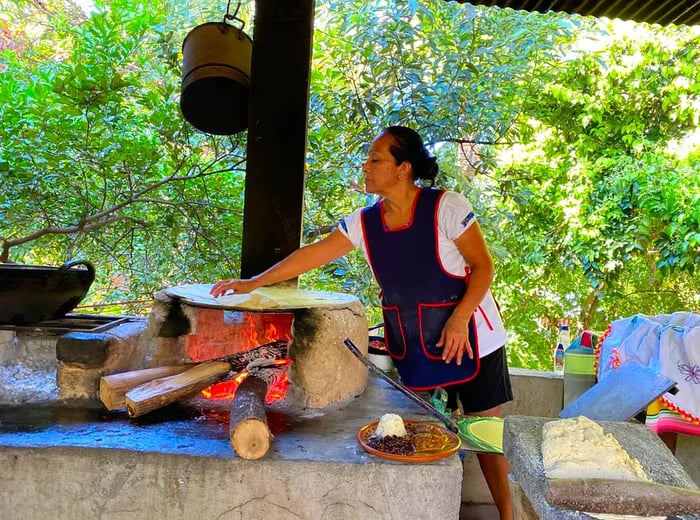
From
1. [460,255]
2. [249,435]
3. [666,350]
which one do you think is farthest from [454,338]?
[666,350]

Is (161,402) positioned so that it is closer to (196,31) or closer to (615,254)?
(196,31)

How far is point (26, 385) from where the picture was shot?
2234 mm

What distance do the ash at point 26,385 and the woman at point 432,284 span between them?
0.84 metres

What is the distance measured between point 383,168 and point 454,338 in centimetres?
82

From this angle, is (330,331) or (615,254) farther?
(615,254)

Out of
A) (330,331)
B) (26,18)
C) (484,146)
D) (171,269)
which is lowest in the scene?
(330,331)

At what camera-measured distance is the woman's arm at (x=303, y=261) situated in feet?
8.24

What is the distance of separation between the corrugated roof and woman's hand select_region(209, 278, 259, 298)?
5.96 feet

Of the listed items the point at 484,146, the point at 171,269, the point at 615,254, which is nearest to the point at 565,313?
the point at 615,254

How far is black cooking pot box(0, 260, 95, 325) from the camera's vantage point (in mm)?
2205

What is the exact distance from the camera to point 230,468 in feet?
5.70

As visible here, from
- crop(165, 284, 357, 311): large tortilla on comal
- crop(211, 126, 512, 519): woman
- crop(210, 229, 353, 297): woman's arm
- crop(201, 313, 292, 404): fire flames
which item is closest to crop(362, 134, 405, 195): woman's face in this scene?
crop(211, 126, 512, 519): woman

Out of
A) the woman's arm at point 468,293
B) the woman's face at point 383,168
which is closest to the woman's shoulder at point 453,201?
the woman's arm at point 468,293

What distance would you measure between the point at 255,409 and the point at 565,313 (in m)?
5.51
